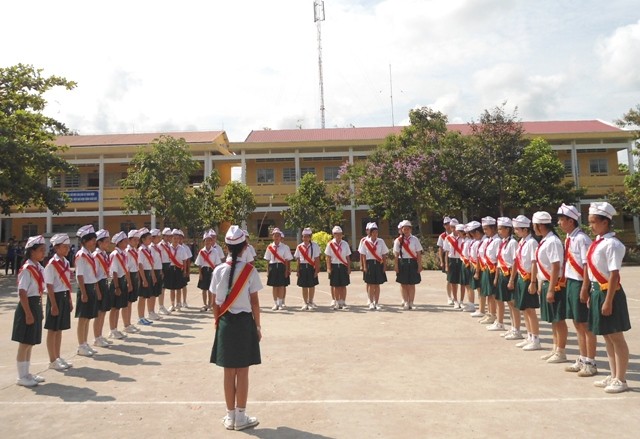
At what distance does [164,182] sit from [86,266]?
15.7 metres

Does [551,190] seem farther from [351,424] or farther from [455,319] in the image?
[351,424]

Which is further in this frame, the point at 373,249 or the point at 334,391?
the point at 373,249

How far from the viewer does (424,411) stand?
4301 mm

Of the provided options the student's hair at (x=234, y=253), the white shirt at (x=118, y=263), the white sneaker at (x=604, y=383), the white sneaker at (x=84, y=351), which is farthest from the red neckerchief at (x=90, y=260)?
the white sneaker at (x=604, y=383)

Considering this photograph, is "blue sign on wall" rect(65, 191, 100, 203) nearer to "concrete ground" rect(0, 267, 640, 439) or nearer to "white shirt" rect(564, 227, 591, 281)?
"concrete ground" rect(0, 267, 640, 439)

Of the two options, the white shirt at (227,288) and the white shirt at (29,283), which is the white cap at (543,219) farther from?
the white shirt at (29,283)

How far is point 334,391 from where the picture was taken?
194 inches

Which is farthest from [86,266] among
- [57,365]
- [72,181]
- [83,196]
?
[72,181]

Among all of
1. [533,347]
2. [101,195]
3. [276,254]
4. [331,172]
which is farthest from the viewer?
[331,172]

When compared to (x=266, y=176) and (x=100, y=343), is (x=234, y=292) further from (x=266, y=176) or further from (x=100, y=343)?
(x=266, y=176)

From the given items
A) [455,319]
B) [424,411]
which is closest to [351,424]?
[424,411]

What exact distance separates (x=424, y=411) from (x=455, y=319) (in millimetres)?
4976

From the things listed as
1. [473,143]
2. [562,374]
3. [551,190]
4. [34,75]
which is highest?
[34,75]

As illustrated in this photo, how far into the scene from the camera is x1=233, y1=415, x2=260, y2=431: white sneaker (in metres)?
4.02
